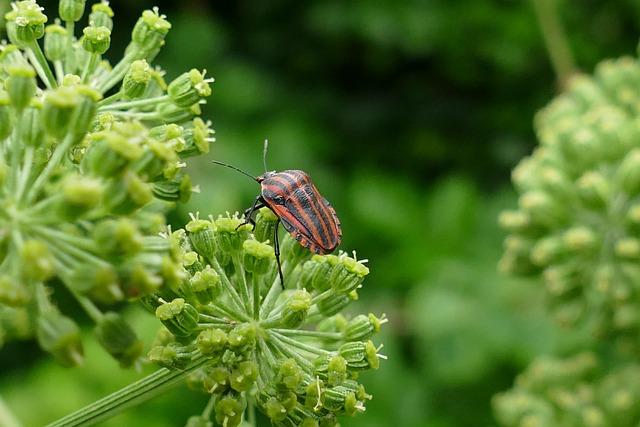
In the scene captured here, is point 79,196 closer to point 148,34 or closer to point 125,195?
Answer: point 125,195

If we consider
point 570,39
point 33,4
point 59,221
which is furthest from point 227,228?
point 570,39

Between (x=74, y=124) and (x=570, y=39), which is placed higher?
(x=570, y=39)

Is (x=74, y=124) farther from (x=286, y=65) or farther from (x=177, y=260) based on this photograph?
(x=286, y=65)

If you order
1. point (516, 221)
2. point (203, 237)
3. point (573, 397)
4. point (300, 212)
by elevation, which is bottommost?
point (203, 237)

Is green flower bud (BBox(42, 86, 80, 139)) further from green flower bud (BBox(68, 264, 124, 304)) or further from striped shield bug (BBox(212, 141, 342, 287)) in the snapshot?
striped shield bug (BBox(212, 141, 342, 287))

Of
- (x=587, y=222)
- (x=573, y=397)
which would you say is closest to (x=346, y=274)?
(x=587, y=222)

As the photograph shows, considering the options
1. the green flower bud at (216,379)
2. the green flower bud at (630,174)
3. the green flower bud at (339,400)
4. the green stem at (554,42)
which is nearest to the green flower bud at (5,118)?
the green flower bud at (216,379)
